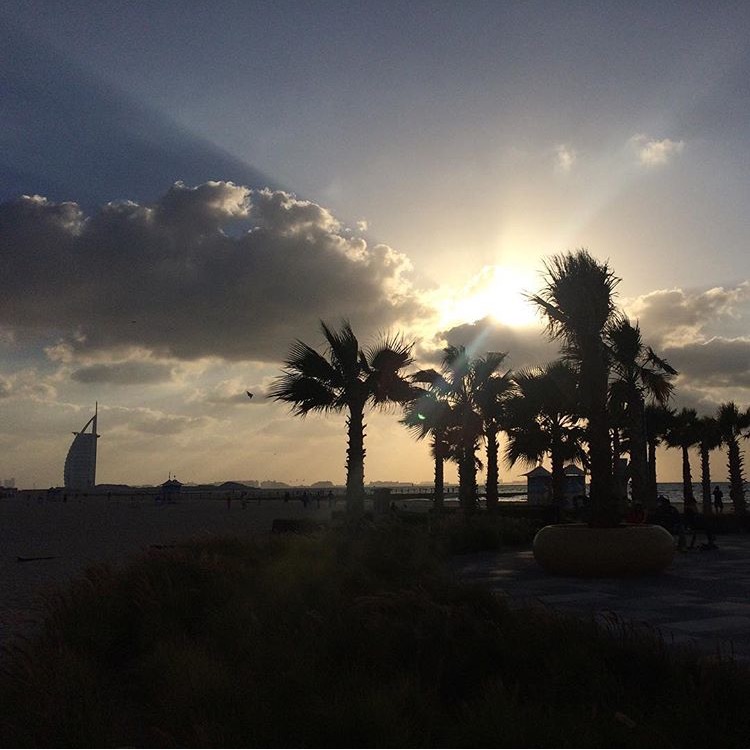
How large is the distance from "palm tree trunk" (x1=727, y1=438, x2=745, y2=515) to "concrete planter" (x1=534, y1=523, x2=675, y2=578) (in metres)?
28.1

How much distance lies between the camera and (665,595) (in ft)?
30.9

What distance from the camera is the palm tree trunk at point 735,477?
36969 mm

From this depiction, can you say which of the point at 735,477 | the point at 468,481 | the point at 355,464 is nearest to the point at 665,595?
the point at 355,464

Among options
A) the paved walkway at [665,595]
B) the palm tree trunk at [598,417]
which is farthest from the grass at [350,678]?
the palm tree trunk at [598,417]

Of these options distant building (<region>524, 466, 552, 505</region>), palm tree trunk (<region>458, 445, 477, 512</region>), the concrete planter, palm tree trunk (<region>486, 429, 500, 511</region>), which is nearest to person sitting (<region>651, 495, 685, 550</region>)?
the concrete planter

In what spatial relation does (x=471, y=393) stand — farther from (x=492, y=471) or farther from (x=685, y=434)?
(x=685, y=434)

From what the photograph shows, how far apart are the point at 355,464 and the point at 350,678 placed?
16.6 metres

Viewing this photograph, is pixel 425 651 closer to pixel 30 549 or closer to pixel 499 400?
pixel 30 549

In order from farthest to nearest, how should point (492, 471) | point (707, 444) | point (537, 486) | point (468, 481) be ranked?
point (537, 486), point (707, 444), point (492, 471), point (468, 481)

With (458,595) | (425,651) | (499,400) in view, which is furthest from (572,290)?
(499,400)

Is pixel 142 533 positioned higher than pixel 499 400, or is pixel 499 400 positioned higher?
pixel 499 400

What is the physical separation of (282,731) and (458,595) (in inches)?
121

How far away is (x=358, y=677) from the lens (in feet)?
16.0

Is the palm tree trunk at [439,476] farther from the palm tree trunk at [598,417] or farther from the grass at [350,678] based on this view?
the grass at [350,678]
